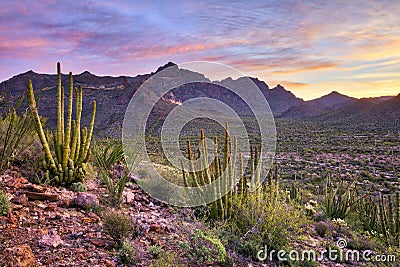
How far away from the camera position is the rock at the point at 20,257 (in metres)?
2.92

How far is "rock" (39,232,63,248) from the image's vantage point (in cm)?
348

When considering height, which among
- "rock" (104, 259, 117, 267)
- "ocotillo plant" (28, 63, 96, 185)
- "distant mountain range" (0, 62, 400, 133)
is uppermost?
"distant mountain range" (0, 62, 400, 133)

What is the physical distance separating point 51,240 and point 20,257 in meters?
0.55

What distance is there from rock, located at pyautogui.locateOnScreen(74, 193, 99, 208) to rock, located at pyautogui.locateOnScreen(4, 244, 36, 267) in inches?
61.8

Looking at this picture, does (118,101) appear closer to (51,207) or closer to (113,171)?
(113,171)

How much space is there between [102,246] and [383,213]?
20.7 ft

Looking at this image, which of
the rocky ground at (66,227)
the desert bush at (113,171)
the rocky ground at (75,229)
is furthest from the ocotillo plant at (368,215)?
the desert bush at (113,171)

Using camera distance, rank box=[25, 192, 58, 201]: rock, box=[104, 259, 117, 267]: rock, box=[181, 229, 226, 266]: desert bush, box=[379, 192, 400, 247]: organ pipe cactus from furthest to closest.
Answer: box=[379, 192, 400, 247]: organ pipe cactus, box=[25, 192, 58, 201]: rock, box=[181, 229, 226, 266]: desert bush, box=[104, 259, 117, 267]: rock

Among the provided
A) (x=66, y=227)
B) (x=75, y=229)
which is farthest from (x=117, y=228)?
(x=66, y=227)

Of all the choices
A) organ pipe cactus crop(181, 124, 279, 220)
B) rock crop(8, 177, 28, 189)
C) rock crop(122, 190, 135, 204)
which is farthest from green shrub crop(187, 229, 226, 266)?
rock crop(8, 177, 28, 189)

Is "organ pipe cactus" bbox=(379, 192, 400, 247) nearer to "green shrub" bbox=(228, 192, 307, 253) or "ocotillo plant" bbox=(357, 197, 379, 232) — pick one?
"ocotillo plant" bbox=(357, 197, 379, 232)

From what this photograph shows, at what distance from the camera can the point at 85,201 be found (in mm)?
4746

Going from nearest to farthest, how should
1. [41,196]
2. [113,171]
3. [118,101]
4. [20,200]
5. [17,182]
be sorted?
[20,200], [41,196], [17,182], [113,171], [118,101]

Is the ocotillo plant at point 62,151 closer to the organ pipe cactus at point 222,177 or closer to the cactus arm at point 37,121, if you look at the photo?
the cactus arm at point 37,121
